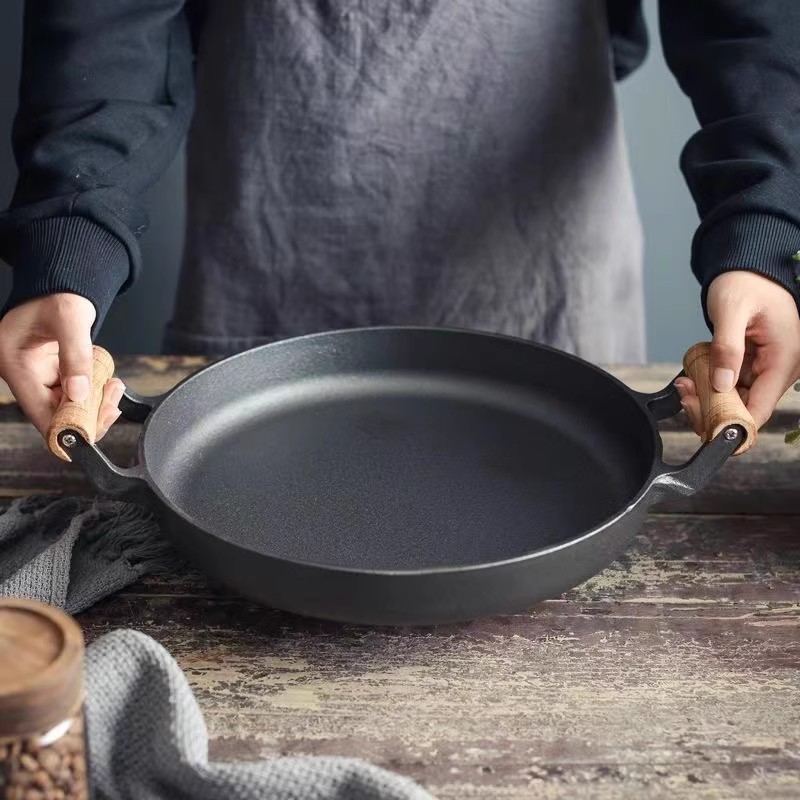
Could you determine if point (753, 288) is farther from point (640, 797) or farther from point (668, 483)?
point (640, 797)

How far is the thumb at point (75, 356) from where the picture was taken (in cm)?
68

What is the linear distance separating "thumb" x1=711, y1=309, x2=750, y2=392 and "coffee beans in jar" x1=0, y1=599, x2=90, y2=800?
423 mm

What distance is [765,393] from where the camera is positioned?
72 cm

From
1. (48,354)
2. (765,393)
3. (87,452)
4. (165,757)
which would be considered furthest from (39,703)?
(765,393)

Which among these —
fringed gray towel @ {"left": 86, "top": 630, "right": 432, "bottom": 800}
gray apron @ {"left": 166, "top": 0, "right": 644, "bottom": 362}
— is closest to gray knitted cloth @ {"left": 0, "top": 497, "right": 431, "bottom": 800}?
fringed gray towel @ {"left": 86, "top": 630, "right": 432, "bottom": 800}

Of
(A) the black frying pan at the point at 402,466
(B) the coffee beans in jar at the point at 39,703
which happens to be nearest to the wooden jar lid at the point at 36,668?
(B) the coffee beans in jar at the point at 39,703

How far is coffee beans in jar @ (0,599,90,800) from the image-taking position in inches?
16.1

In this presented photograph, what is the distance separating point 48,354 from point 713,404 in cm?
43

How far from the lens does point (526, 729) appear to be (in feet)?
1.90

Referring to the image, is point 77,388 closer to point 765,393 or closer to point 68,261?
point 68,261

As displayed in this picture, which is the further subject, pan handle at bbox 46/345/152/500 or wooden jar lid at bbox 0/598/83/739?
pan handle at bbox 46/345/152/500

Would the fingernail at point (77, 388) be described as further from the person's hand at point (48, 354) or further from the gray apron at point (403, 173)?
the gray apron at point (403, 173)

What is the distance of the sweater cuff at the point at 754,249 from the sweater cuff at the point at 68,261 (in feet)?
1.34

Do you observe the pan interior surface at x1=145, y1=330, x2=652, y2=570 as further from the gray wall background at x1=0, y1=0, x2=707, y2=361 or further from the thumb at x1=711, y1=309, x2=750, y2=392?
the gray wall background at x1=0, y1=0, x2=707, y2=361
